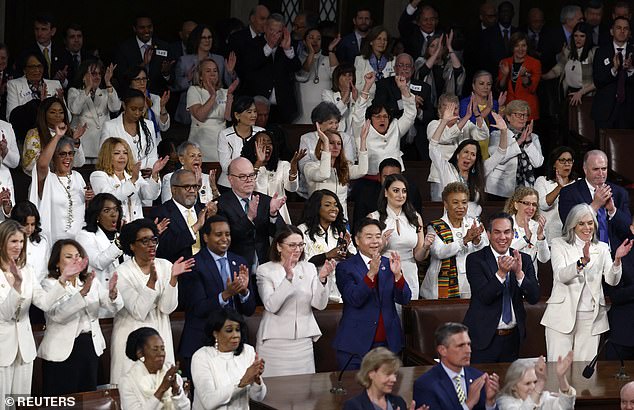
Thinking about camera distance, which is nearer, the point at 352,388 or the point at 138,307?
the point at 352,388

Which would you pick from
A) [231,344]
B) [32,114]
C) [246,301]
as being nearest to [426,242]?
[246,301]

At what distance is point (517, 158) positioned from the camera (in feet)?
38.8

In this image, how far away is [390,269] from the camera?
898 cm

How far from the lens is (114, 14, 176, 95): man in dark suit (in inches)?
494

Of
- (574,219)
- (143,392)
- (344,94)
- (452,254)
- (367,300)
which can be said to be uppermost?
(344,94)

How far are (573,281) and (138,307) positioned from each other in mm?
2757

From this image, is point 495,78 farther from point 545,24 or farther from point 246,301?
point 246,301

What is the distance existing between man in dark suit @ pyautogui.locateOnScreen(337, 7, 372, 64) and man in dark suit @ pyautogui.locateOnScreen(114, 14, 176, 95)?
148 cm

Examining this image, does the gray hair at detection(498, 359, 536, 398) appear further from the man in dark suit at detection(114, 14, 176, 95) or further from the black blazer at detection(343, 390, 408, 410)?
the man in dark suit at detection(114, 14, 176, 95)

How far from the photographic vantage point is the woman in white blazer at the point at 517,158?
1173 cm

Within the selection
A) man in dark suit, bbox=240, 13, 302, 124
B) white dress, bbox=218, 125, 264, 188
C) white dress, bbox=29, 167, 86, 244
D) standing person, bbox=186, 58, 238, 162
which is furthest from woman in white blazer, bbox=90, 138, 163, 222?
man in dark suit, bbox=240, 13, 302, 124

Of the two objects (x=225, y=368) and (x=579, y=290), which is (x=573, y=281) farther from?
(x=225, y=368)

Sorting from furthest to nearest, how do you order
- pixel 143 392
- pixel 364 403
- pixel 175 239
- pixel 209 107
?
pixel 209 107 → pixel 175 239 → pixel 143 392 → pixel 364 403

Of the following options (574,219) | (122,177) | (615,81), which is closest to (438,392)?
(574,219)
